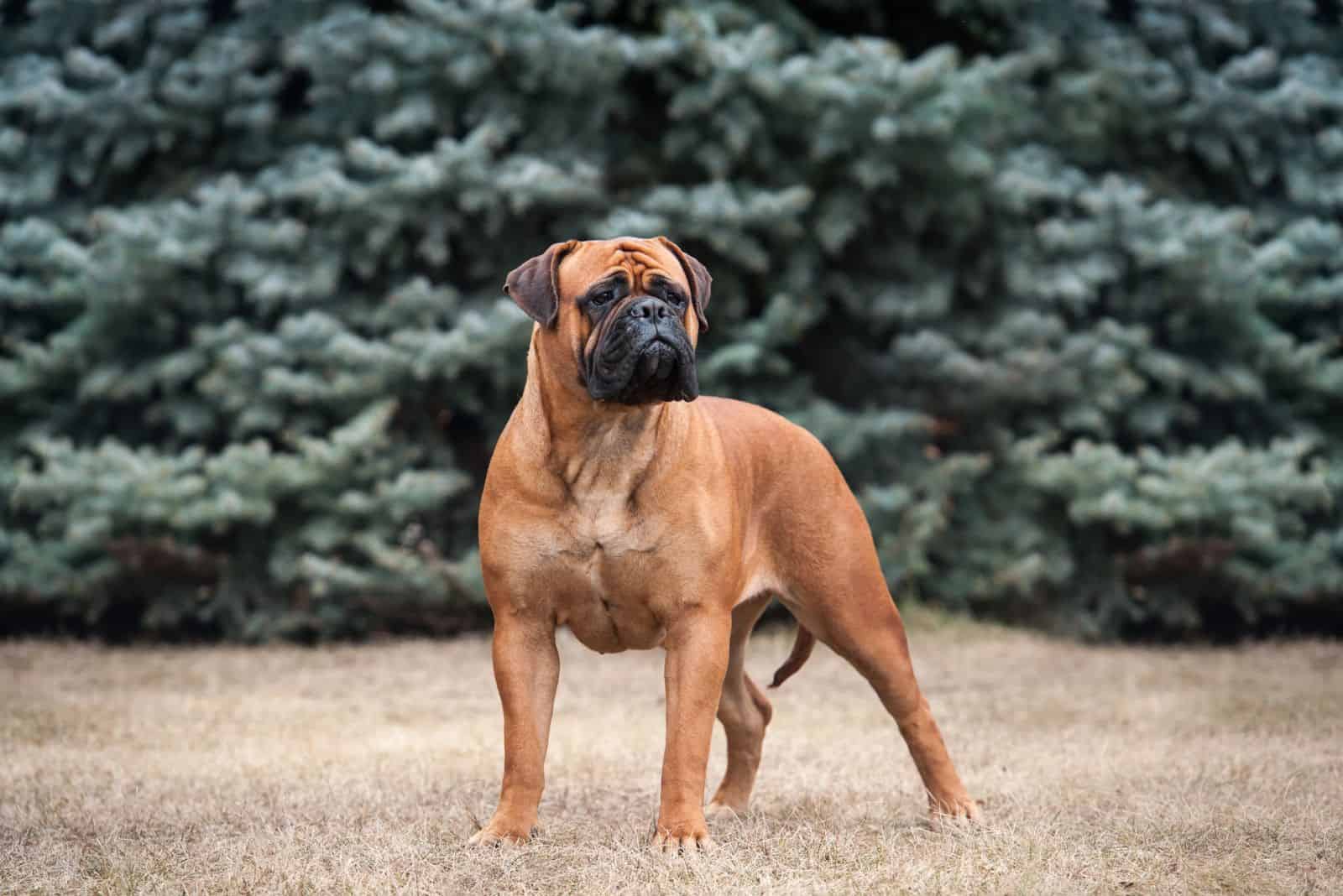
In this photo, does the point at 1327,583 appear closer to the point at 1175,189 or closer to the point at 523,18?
the point at 1175,189

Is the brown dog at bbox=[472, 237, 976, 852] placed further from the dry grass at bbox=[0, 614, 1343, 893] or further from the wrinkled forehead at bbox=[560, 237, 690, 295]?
the dry grass at bbox=[0, 614, 1343, 893]

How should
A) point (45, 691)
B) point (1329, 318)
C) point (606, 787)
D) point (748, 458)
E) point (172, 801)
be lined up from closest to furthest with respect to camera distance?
point (748, 458) → point (172, 801) → point (606, 787) → point (45, 691) → point (1329, 318)

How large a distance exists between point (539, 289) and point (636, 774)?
Answer: 2.36 metres

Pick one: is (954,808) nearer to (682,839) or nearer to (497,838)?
(682,839)

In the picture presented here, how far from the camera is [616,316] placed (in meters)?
3.99

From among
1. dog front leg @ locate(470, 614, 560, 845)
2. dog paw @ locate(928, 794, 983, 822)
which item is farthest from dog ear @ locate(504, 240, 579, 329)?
dog paw @ locate(928, 794, 983, 822)

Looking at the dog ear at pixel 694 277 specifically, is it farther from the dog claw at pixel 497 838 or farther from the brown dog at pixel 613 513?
the dog claw at pixel 497 838

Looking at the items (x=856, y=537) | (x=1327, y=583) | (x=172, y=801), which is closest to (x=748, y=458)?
(x=856, y=537)

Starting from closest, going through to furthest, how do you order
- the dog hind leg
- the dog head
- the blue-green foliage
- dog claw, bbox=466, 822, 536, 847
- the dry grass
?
the dry grass
the dog head
dog claw, bbox=466, 822, 536, 847
the dog hind leg
the blue-green foliage

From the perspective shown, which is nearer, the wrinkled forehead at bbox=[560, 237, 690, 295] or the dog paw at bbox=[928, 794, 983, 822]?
the wrinkled forehead at bbox=[560, 237, 690, 295]

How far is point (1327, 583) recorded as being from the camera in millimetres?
9750

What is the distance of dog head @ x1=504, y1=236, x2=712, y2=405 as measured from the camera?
3902 millimetres

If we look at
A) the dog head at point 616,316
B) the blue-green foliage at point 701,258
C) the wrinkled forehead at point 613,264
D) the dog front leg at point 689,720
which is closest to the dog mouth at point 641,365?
the dog head at point 616,316

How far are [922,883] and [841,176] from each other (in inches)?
270
